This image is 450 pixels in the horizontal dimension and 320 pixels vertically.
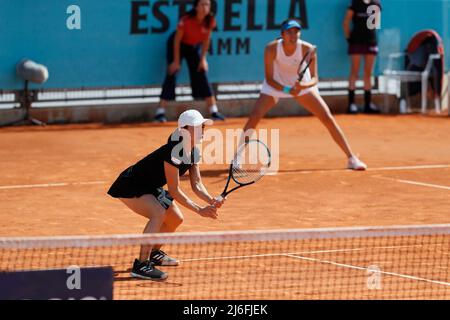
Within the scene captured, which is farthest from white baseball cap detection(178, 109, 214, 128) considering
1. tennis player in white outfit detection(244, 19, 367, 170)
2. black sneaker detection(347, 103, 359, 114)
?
black sneaker detection(347, 103, 359, 114)

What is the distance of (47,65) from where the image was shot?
62.7 feet

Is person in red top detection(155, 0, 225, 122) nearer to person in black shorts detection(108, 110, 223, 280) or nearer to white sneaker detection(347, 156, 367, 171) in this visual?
white sneaker detection(347, 156, 367, 171)

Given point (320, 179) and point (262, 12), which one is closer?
point (320, 179)

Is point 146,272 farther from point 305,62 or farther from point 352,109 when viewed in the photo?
point 352,109

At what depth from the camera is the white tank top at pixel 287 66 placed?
14.3m

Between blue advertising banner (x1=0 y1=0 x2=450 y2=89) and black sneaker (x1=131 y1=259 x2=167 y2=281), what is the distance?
10387 millimetres

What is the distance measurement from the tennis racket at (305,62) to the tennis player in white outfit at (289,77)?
0.04 m

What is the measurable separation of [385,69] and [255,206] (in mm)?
9696

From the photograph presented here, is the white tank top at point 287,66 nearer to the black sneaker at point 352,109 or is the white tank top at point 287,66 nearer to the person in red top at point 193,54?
the person in red top at point 193,54

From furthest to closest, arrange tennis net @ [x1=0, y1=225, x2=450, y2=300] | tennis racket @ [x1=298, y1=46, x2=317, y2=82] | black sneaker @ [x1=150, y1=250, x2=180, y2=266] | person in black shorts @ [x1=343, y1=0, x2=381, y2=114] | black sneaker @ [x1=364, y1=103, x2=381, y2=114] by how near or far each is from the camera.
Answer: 1. black sneaker @ [x1=364, y1=103, x2=381, y2=114]
2. person in black shorts @ [x1=343, y1=0, x2=381, y2=114]
3. tennis racket @ [x1=298, y1=46, x2=317, y2=82]
4. black sneaker @ [x1=150, y1=250, x2=180, y2=266]
5. tennis net @ [x1=0, y1=225, x2=450, y2=300]

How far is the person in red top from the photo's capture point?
19172 millimetres

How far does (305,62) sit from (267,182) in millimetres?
1557
